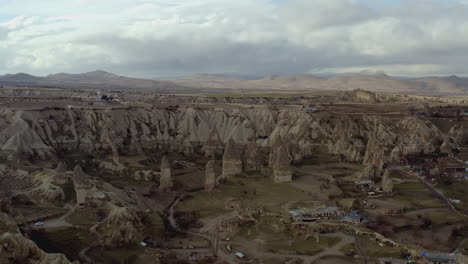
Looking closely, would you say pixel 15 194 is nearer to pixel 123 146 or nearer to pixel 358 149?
pixel 123 146

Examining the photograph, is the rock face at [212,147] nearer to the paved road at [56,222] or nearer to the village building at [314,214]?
the village building at [314,214]

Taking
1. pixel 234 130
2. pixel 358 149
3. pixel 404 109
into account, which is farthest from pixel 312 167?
pixel 404 109

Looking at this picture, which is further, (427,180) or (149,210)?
(427,180)

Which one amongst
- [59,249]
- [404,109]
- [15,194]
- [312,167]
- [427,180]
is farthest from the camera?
[404,109]

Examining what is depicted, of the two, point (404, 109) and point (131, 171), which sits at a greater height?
point (404, 109)

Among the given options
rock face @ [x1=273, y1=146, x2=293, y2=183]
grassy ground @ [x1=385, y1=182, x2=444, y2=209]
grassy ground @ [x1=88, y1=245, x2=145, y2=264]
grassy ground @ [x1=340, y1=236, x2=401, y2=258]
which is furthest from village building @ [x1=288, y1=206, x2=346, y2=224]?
grassy ground @ [x1=88, y1=245, x2=145, y2=264]

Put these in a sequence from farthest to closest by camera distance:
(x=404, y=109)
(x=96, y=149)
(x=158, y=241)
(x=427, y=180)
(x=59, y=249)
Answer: (x=404, y=109), (x=96, y=149), (x=427, y=180), (x=158, y=241), (x=59, y=249)

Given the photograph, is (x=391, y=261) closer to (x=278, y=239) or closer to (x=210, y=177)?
(x=278, y=239)
